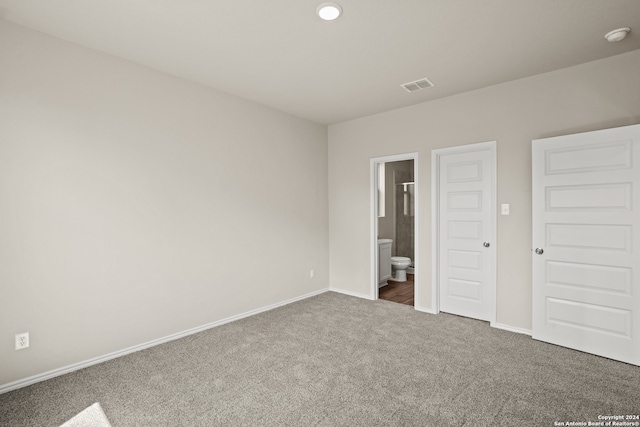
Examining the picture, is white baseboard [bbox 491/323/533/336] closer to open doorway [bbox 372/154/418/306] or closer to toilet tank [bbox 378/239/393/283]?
toilet tank [bbox 378/239/393/283]

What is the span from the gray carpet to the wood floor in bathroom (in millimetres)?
1242

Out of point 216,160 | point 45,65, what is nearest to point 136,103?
point 45,65

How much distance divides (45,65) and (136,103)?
2.18 ft

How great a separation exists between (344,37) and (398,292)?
3853 mm

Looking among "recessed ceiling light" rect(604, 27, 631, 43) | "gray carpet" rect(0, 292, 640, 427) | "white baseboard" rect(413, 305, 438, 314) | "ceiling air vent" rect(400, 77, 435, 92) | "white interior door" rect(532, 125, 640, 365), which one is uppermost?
"ceiling air vent" rect(400, 77, 435, 92)

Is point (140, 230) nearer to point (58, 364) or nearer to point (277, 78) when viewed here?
point (58, 364)

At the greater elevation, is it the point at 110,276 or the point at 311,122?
the point at 311,122

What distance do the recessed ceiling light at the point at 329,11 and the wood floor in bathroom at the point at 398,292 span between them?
3.62 m

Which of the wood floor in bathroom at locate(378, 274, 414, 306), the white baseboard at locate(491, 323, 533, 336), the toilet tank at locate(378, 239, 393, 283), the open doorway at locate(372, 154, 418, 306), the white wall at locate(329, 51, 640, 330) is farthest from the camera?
the open doorway at locate(372, 154, 418, 306)

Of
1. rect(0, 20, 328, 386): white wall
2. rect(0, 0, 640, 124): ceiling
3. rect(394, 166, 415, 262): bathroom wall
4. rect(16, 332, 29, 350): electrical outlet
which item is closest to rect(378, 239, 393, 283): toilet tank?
rect(394, 166, 415, 262): bathroom wall

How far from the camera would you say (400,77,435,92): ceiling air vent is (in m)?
Result: 3.37

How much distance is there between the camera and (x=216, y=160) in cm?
359

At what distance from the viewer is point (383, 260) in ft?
17.5

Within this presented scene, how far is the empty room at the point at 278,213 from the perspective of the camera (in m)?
2.21
